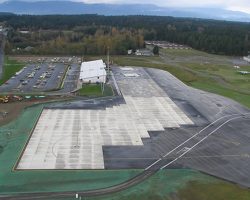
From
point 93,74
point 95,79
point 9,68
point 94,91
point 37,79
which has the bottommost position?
point 9,68

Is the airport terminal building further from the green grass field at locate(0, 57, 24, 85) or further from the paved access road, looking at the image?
the paved access road

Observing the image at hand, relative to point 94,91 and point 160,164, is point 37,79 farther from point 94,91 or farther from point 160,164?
point 160,164

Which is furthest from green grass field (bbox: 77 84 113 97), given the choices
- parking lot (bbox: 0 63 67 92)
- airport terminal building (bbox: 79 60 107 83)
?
parking lot (bbox: 0 63 67 92)

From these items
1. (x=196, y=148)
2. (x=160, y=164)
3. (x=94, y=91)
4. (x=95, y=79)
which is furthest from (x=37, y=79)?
(x=160, y=164)

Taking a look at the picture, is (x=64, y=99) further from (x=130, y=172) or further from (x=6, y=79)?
(x=130, y=172)

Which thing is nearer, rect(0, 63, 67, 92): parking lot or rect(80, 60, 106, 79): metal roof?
rect(0, 63, 67, 92): parking lot
